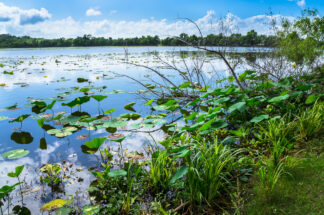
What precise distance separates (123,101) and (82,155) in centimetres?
274

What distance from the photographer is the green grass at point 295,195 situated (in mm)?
1530

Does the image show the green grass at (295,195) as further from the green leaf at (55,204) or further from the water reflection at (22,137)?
the water reflection at (22,137)

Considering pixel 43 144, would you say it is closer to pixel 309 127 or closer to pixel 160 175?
pixel 160 175

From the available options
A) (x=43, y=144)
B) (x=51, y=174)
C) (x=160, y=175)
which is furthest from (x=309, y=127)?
(x=43, y=144)

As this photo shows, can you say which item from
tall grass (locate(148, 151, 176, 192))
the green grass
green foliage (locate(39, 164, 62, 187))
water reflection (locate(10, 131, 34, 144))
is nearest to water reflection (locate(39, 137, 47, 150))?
water reflection (locate(10, 131, 34, 144))

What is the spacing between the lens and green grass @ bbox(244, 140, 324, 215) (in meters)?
1.53

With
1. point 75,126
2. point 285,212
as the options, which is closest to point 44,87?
point 75,126

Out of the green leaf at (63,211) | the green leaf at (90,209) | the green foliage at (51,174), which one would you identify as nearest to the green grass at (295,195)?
the green leaf at (90,209)

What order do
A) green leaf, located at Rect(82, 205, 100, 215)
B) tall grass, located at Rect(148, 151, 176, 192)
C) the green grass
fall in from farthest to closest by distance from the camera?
tall grass, located at Rect(148, 151, 176, 192) → green leaf, located at Rect(82, 205, 100, 215) → the green grass

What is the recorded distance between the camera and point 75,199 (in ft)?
6.42

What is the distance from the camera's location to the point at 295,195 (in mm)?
1644

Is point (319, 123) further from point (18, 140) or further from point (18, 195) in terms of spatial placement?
point (18, 140)

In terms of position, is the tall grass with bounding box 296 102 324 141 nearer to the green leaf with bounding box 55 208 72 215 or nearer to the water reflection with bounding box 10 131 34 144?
the green leaf with bounding box 55 208 72 215

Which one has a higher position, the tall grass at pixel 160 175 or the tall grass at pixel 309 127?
the tall grass at pixel 309 127
